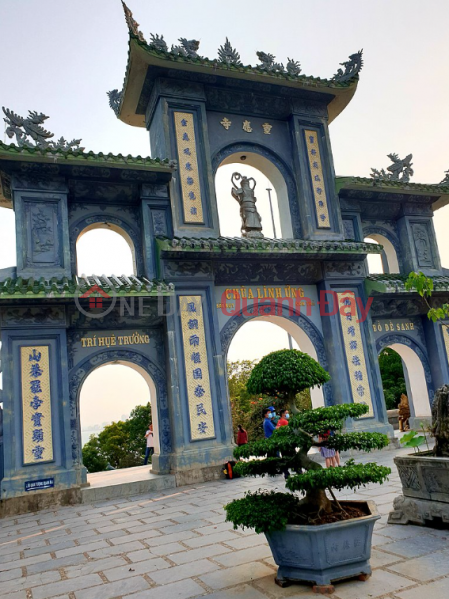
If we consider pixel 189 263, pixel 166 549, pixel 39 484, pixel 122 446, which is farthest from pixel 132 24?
pixel 122 446

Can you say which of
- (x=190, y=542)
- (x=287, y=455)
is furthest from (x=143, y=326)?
(x=287, y=455)

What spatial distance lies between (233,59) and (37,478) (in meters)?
9.05

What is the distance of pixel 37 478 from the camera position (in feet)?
25.7

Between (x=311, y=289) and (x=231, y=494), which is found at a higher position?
(x=311, y=289)

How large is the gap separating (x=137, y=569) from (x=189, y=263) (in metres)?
6.04

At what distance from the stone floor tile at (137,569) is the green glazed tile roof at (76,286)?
4.56m

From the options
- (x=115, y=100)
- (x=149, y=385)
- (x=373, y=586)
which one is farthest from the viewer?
(x=115, y=100)

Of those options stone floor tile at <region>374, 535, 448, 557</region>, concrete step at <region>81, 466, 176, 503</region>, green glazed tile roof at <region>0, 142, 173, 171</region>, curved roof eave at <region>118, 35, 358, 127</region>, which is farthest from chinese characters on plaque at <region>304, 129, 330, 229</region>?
stone floor tile at <region>374, 535, 448, 557</region>

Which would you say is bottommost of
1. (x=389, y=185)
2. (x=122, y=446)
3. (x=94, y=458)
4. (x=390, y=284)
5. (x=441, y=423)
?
(x=94, y=458)

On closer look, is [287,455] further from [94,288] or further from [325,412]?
[94,288]

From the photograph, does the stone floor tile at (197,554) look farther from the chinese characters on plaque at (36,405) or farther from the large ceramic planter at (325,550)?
the chinese characters on plaque at (36,405)

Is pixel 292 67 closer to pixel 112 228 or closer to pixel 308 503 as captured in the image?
pixel 112 228

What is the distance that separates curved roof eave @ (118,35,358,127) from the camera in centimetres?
968

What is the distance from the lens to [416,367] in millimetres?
11961
